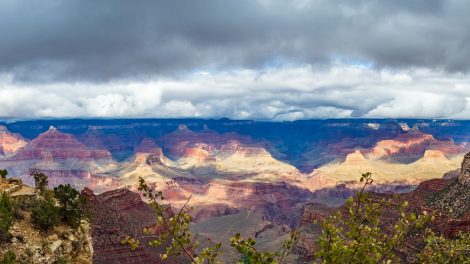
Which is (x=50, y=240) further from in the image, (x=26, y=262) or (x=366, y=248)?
(x=366, y=248)

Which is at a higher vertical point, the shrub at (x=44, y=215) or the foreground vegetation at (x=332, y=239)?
the foreground vegetation at (x=332, y=239)

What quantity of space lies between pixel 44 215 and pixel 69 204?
326 cm

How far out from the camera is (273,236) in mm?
188125

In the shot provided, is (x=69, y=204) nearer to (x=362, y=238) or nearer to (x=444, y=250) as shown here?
(x=444, y=250)

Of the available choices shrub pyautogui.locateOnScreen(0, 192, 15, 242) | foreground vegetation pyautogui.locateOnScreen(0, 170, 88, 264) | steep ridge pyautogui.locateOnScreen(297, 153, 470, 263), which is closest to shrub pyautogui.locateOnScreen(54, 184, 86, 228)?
foreground vegetation pyautogui.locateOnScreen(0, 170, 88, 264)

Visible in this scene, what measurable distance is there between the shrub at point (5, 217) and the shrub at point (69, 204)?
363 cm

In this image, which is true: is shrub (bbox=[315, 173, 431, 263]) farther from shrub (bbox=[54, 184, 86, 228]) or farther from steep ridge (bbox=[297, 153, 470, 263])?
steep ridge (bbox=[297, 153, 470, 263])

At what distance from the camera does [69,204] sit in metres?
32.3

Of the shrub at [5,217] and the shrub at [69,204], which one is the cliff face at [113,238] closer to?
the shrub at [69,204]

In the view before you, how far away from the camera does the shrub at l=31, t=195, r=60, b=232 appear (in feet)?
95.3

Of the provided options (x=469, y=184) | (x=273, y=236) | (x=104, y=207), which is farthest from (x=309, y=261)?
(x=273, y=236)

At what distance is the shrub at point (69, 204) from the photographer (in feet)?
103

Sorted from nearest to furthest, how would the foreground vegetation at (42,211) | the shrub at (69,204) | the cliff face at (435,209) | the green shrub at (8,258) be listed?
1. the green shrub at (8,258)
2. the foreground vegetation at (42,211)
3. the shrub at (69,204)
4. the cliff face at (435,209)

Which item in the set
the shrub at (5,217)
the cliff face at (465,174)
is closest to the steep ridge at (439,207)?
the cliff face at (465,174)
